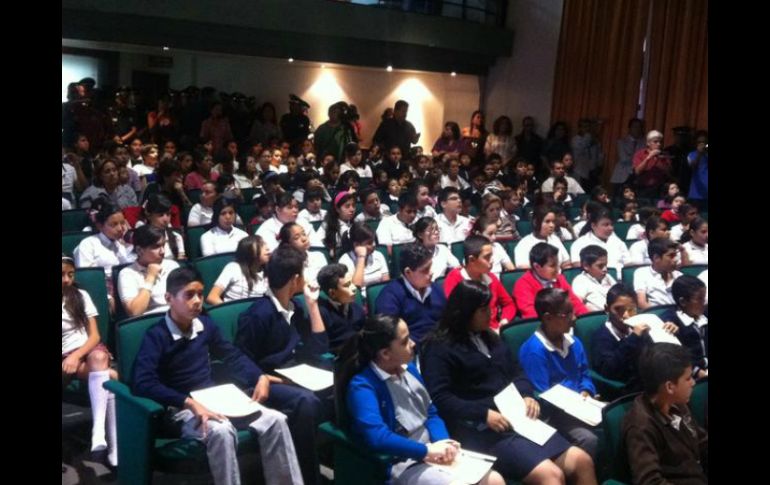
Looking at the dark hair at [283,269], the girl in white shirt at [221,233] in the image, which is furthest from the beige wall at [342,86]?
the dark hair at [283,269]

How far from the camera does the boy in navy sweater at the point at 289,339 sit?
346cm

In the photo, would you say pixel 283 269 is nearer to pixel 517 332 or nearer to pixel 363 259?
pixel 517 332

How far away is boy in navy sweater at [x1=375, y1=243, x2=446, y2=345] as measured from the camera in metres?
4.45

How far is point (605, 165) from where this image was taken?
40.4 feet

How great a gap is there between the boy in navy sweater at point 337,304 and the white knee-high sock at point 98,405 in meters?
1.12

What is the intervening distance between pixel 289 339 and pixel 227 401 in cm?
76

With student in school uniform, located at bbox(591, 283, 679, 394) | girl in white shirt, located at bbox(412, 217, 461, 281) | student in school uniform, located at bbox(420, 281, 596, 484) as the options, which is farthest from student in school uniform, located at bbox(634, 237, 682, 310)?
student in school uniform, located at bbox(420, 281, 596, 484)

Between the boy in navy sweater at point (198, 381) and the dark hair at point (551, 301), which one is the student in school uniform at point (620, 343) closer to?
the dark hair at point (551, 301)

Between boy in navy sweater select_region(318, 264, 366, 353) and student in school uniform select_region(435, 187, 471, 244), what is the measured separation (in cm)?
280

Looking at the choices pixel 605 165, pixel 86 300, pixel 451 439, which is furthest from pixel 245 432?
pixel 605 165
